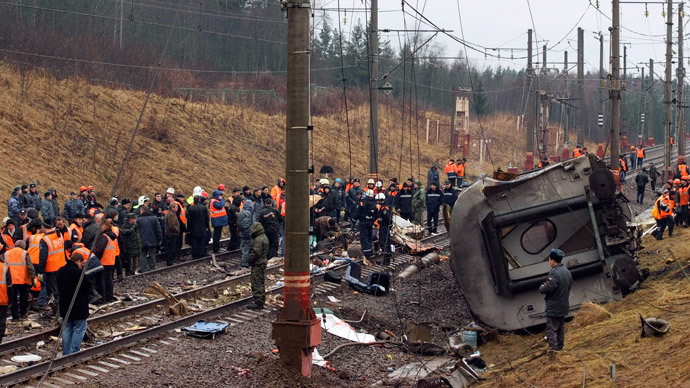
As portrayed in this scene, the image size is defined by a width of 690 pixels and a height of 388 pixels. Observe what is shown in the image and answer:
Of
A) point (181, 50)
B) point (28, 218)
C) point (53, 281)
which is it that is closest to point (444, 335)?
point (53, 281)

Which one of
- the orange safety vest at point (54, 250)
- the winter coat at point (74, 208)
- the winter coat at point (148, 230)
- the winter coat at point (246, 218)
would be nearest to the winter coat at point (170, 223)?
the winter coat at point (148, 230)

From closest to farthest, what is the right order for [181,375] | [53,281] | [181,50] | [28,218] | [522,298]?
[181,375]
[522,298]
[53,281]
[28,218]
[181,50]

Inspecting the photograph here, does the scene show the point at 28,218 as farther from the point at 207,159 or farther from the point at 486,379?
the point at 207,159

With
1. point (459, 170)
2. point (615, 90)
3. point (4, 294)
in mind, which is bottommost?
point (4, 294)

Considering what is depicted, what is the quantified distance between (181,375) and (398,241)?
11.5 m

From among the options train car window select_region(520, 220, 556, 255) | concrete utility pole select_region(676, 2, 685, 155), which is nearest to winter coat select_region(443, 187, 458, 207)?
train car window select_region(520, 220, 556, 255)

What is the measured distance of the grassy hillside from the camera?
26.9 m

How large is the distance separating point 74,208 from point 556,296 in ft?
42.2

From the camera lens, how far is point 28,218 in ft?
53.0

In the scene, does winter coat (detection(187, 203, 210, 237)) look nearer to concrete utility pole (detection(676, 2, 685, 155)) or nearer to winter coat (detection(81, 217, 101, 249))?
winter coat (detection(81, 217, 101, 249))

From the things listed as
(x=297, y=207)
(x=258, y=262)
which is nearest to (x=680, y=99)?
(x=258, y=262)

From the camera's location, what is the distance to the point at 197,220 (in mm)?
19078

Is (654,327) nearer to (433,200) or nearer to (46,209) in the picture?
(433,200)

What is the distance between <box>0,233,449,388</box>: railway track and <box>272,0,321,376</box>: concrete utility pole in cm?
235
